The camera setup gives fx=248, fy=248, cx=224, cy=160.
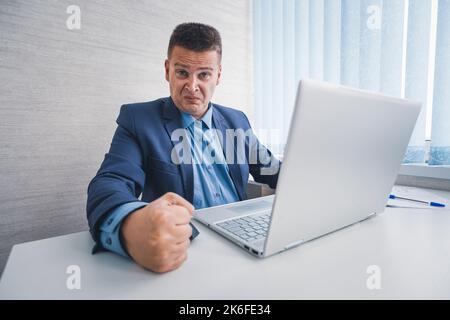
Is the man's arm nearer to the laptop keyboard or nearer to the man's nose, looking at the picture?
the laptop keyboard

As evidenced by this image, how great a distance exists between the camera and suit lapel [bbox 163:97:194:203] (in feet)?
2.96

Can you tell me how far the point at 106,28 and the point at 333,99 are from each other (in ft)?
4.24

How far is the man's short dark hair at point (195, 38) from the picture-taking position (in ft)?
2.91

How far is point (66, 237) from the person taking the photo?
54 cm

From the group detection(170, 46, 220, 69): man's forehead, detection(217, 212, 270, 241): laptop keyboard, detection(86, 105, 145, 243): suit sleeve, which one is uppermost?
detection(170, 46, 220, 69): man's forehead

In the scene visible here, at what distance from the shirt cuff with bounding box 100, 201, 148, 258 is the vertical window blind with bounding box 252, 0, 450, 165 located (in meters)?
0.70

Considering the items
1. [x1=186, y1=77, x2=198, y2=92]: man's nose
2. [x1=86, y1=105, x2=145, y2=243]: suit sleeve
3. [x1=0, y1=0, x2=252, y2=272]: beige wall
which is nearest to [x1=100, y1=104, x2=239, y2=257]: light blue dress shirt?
[x1=186, y1=77, x2=198, y2=92]: man's nose

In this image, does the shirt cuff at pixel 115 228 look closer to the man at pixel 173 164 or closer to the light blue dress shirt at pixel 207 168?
the man at pixel 173 164

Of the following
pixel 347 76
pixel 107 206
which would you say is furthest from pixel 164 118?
pixel 347 76

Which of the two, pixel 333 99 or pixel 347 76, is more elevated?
pixel 347 76

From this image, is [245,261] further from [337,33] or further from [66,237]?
[337,33]

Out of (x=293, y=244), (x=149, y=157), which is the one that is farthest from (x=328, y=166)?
(x=149, y=157)
